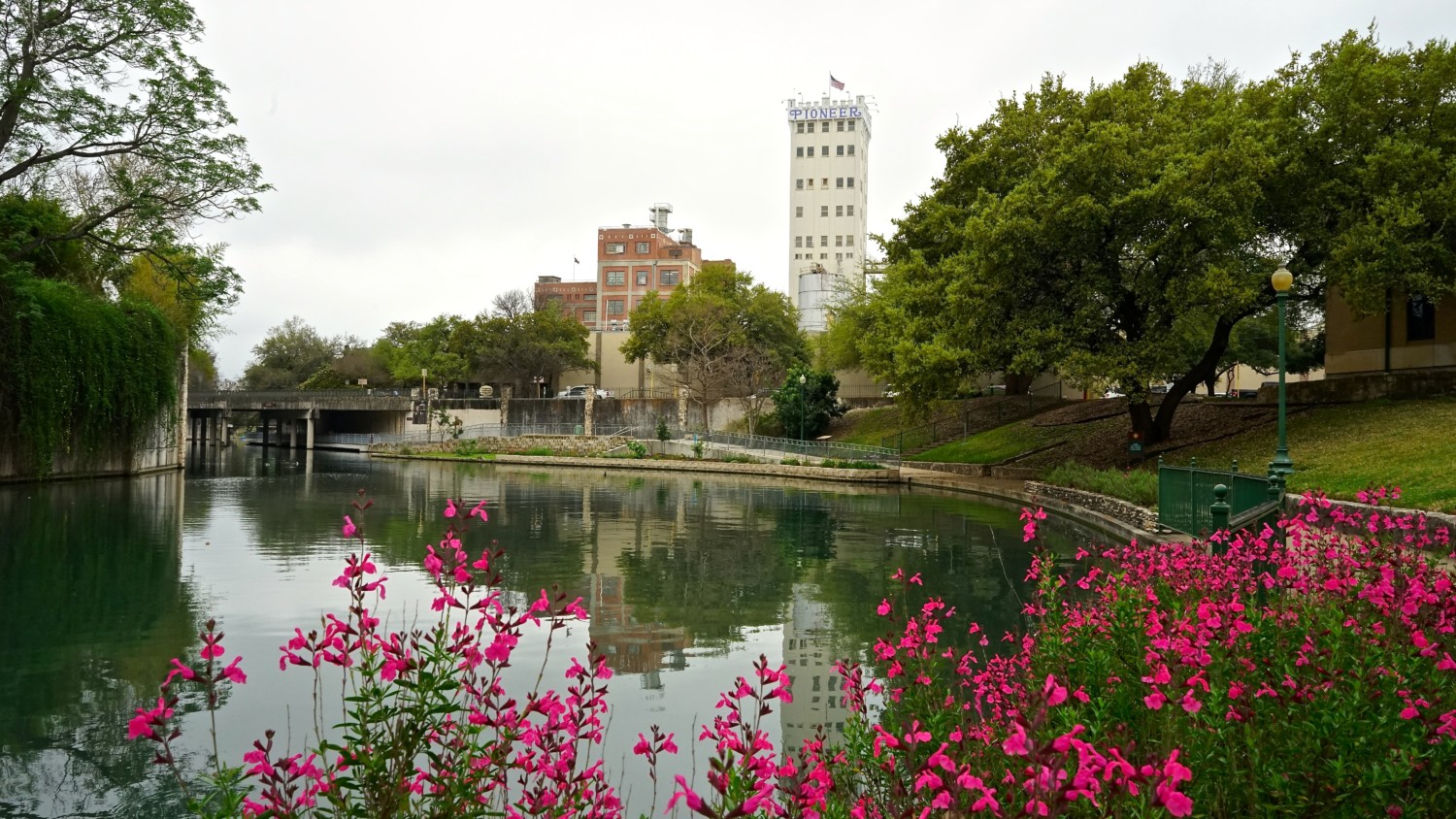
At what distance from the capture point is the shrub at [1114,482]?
68.0 feet

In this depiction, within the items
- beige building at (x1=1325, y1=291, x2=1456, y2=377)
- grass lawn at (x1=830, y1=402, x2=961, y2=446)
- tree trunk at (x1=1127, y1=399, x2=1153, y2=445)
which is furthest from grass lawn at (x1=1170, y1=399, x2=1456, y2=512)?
grass lawn at (x1=830, y1=402, x2=961, y2=446)

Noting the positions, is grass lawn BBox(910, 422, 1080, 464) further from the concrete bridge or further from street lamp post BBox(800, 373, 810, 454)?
the concrete bridge

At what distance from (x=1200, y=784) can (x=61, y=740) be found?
24.3 ft

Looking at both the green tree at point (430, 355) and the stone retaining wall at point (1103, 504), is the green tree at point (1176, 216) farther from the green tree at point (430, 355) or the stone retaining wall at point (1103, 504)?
the green tree at point (430, 355)

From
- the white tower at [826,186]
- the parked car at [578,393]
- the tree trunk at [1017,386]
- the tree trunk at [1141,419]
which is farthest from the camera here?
the white tower at [826,186]

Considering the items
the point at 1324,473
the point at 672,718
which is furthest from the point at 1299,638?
the point at 1324,473

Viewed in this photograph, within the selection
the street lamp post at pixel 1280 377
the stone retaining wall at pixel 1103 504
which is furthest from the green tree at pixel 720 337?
the street lamp post at pixel 1280 377

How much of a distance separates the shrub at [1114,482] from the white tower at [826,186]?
7490 centimetres

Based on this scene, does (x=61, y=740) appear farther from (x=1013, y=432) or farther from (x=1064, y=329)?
(x=1013, y=432)

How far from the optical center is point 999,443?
1607 inches

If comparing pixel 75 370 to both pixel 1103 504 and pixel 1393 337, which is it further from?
pixel 1393 337

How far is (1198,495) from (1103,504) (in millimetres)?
6770

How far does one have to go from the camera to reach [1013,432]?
1665 inches

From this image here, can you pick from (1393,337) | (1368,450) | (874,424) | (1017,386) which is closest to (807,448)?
(874,424)
